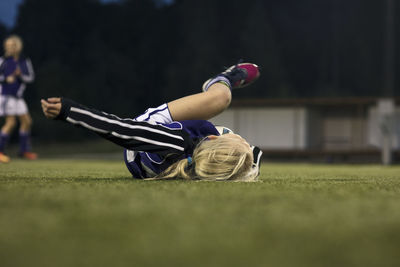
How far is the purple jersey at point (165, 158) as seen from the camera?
3314 mm

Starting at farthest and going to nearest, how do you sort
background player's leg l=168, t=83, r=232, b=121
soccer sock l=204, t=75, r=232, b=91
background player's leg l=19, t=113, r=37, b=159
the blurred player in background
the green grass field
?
background player's leg l=19, t=113, r=37, b=159, the blurred player in background, soccer sock l=204, t=75, r=232, b=91, background player's leg l=168, t=83, r=232, b=121, the green grass field

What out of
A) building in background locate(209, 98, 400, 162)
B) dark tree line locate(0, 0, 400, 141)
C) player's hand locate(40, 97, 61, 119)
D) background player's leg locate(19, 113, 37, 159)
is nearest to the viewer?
player's hand locate(40, 97, 61, 119)

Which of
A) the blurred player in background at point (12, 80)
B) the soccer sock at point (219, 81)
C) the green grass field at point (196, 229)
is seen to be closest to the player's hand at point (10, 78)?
the blurred player in background at point (12, 80)

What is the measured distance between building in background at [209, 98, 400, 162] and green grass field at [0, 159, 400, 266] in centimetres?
1765

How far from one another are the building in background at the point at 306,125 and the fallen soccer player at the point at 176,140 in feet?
53.5

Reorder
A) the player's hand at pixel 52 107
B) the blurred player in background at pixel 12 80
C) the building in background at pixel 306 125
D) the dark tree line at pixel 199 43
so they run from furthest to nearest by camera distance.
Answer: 1. the dark tree line at pixel 199 43
2. the building in background at pixel 306 125
3. the blurred player in background at pixel 12 80
4. the player's hand at pixel 52 107

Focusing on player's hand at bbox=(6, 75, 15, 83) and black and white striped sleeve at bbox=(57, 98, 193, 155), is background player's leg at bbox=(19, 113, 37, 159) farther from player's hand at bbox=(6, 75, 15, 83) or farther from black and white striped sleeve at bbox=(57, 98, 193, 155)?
black and white striped sleeve at bbox=(57, 98, 193, 155)

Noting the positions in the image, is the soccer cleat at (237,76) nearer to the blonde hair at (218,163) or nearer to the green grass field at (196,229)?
the blonde hair at (218,163)

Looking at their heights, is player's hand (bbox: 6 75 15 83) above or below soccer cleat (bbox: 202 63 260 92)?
below

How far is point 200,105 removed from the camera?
11.7 feet

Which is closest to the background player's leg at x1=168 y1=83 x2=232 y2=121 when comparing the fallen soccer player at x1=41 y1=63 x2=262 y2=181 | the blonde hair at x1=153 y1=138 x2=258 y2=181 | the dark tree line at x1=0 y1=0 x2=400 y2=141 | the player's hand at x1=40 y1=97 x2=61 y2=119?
the fallen soccer player at x1=41 y1=63 x2=262 y2=181

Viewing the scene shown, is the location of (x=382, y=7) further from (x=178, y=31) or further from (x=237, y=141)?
(x=237, y=141)

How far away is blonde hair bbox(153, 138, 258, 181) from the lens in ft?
10.1

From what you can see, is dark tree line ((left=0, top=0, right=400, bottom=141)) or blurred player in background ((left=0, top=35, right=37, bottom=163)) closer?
blurred player in background ((left=0, top=35, right=37, bottom=163))
